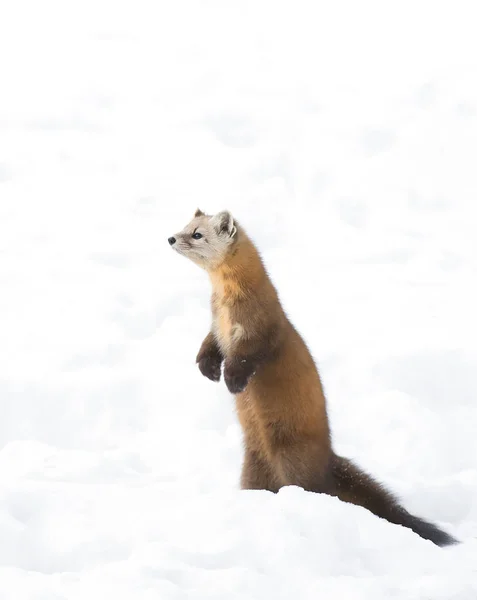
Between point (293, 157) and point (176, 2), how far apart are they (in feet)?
16.7

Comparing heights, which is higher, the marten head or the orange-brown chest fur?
the marten head

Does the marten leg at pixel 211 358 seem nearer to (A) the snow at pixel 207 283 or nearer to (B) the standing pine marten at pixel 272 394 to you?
(B) the standing pine marten at pixel 272 394

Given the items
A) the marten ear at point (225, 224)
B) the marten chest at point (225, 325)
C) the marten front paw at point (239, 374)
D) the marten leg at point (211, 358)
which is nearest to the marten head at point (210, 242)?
the marten ear at point (225, 224)

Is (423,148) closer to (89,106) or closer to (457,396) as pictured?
(89,106)

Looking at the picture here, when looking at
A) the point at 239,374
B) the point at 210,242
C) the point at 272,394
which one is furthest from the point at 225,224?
the point at 272,394

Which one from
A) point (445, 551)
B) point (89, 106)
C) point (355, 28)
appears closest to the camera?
point (445, 551)

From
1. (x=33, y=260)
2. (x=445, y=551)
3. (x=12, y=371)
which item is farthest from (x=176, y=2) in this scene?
(x=445, y=551)

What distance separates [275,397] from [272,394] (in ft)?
0.09

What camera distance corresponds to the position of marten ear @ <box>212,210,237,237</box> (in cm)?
589

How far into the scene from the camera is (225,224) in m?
5.91

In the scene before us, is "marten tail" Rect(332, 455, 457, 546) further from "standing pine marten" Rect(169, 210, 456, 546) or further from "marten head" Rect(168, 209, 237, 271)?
"marten head" Rect(168, 209, 237, 271)

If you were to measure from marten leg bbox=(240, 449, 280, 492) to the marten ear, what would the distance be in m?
1.34

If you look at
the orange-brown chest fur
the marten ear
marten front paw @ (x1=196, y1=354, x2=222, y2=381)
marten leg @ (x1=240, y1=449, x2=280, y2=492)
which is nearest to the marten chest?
the orange-brown chest fur

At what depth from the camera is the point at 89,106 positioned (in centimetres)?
1255
